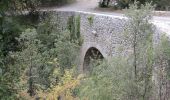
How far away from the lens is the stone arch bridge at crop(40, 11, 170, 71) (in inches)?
667

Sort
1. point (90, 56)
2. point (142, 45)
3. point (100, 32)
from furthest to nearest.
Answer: point (90, 56)
point (100, 32)
point (142, 45)

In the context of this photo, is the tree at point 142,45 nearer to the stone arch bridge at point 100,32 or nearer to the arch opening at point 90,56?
the stone arch bridge at point 100,32

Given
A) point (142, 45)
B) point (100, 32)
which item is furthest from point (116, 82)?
point (100, 32)

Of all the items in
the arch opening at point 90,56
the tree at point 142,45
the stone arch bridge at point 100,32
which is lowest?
the arch opening at point 90,56

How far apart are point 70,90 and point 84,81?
0.83 metres

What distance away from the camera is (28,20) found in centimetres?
2483

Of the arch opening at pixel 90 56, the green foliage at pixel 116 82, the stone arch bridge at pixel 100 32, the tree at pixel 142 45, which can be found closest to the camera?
the tree at pixel 142 45

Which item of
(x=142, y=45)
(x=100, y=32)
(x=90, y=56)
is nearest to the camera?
(x=142, y=45)

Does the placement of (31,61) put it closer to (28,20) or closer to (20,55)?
(20,55)

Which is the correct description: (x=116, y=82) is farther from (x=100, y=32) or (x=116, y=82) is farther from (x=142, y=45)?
(x=100, y=32)

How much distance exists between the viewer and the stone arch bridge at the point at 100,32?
16.9m

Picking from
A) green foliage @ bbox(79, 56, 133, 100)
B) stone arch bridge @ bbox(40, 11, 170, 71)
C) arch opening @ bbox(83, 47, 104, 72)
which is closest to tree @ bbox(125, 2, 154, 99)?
green foliage @ bbox(79, 56, 133, 100)

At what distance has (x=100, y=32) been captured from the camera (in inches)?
757

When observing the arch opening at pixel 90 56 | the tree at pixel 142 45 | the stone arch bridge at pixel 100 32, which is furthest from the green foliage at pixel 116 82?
the arch opening at pixel 90 56
